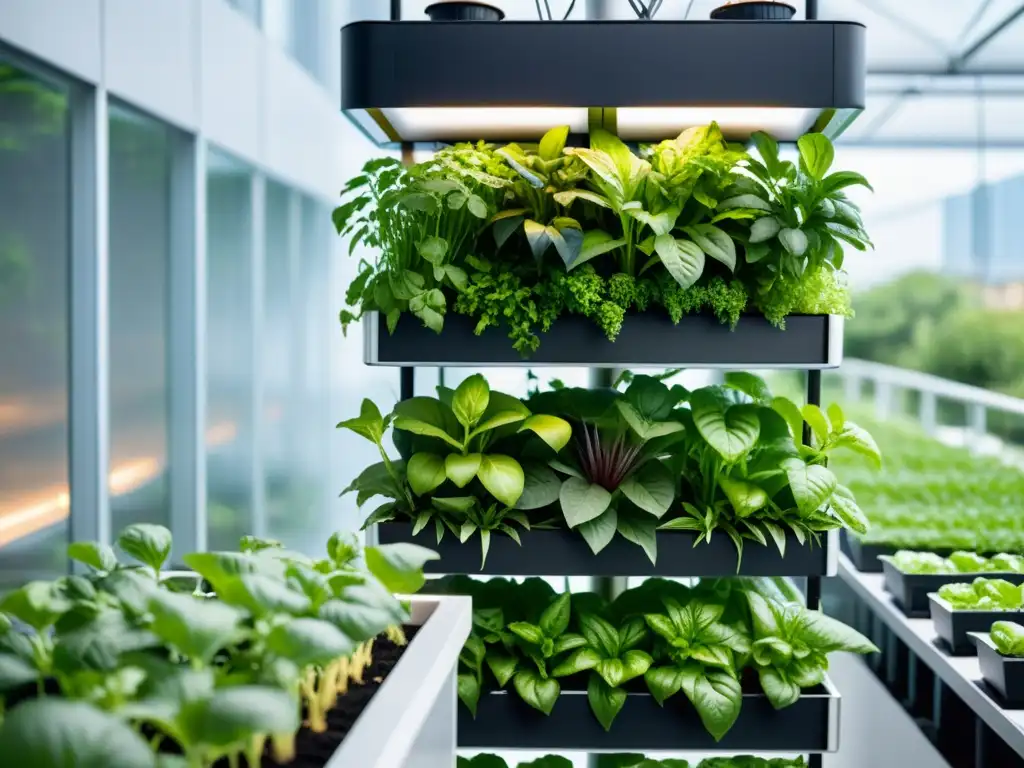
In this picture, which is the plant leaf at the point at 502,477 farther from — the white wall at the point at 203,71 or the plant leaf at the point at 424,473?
the white wall at the point at 203,71

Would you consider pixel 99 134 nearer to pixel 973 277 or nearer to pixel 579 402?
pixel 579 402

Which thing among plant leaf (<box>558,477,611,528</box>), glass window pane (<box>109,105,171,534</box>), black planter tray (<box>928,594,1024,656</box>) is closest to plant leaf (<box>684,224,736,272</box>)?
plant leaf (<box>558,477,611,528</box>)

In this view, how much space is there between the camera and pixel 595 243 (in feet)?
6.08

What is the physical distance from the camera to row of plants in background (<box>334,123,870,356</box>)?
1.84 m

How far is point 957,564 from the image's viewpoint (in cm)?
282

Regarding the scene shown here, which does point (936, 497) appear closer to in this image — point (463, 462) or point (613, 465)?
point (613, 465)

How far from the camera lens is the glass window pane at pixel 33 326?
218 cm

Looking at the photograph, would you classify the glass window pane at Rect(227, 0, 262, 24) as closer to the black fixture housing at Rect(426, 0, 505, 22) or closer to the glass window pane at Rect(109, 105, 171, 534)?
the glass window pane at Rect(109, 105, 171, 534)

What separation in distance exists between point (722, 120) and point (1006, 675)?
4.19 ft

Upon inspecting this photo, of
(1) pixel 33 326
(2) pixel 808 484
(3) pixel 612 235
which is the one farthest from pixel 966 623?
(1) pixel 33 326

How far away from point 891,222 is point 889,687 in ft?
8.51

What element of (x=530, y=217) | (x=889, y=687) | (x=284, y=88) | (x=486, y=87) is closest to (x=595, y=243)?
(x=530, y=217)

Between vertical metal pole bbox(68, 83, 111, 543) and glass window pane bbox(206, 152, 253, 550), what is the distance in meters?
0.88

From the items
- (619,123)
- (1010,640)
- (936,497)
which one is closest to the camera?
(1010,640)
